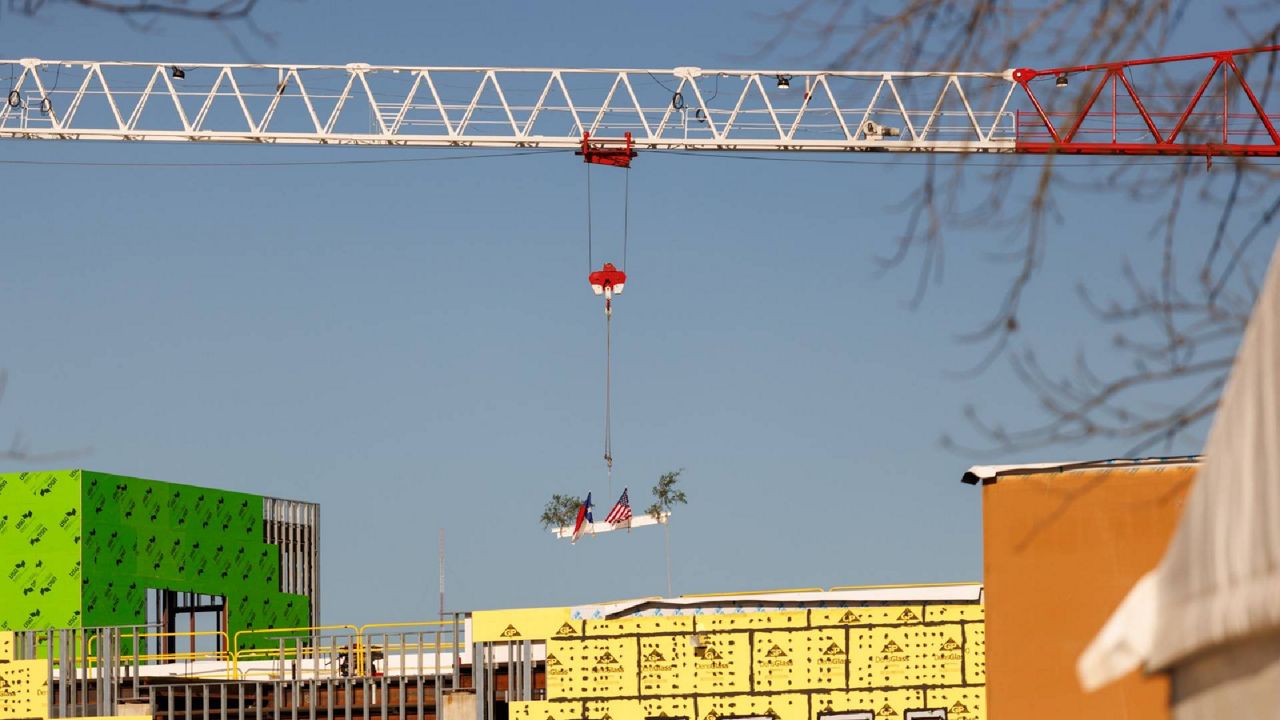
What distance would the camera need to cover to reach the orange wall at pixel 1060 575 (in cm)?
1727

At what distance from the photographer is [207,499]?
52312 millimetres

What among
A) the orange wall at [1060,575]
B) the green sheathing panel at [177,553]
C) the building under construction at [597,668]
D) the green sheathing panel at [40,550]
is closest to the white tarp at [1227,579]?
the orange wall at [1060,575]

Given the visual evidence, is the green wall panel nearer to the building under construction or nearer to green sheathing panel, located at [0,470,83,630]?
green sheathing panel, located at [0,470,83,630]

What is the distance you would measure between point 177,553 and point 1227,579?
47732 millimetres

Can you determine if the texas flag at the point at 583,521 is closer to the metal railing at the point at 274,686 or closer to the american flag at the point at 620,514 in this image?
the american flag at the point at 620,514

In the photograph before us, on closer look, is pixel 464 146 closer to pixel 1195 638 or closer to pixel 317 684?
pixel 317 684

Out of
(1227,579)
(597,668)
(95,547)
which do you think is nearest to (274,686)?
(597,668)

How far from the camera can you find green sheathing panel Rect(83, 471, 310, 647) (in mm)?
47219

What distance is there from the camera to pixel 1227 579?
4.25 metres

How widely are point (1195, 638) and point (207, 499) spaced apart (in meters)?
49.5

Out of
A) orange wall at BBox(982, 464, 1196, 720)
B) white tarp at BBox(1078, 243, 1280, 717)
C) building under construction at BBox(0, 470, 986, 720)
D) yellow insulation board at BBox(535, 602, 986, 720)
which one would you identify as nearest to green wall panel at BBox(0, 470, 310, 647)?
building under construction at BBox(0, 470, 986, 720)

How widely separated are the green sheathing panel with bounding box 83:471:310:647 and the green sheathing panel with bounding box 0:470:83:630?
0.99ft

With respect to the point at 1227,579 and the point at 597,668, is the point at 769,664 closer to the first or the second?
the point at 597,668

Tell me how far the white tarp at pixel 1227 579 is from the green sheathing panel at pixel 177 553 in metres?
43.8
